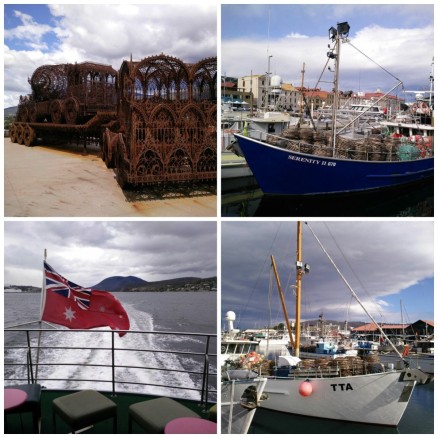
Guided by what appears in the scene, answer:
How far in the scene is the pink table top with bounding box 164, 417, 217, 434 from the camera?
7.68 feet

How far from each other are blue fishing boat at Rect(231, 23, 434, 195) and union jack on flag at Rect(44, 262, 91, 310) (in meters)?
2.16

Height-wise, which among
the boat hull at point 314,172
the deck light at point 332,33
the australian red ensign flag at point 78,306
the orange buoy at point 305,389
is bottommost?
the orange buoy at point 305,389

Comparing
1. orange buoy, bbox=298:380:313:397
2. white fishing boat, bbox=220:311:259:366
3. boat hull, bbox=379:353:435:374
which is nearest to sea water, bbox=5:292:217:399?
white fishing boat, bbox=220:311:259:366

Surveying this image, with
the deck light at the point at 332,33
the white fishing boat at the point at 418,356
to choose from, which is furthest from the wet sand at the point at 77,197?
the white fishing boat at the point at 418,356

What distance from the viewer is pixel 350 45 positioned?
3.20 m

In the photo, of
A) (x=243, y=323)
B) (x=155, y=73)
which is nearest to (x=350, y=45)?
(x=155, y=73)

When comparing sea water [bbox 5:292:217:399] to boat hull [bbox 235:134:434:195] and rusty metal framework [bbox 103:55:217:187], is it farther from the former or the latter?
boat hull [bbox 235:134:434:195]

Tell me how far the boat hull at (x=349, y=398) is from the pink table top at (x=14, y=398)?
182cm

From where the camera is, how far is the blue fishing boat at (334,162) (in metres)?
4.17

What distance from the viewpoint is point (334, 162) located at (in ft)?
14.2

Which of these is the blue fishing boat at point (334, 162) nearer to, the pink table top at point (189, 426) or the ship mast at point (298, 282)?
the ship mast at point (298, 282)

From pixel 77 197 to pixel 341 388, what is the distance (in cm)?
271

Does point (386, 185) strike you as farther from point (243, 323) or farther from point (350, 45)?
point (243, 323)

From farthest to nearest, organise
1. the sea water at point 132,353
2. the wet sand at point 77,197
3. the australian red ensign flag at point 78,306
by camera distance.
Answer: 1. the sea water at point 132,353
2. the wet sand at point 77,197
3. the australian red ensign flag at point 78,306
